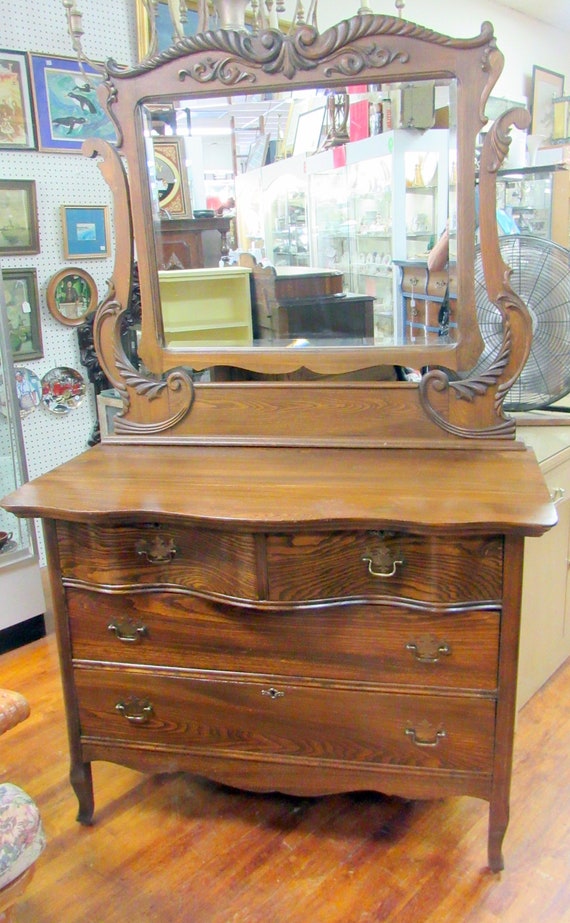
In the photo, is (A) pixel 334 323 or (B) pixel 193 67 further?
(A) pixel 334 323

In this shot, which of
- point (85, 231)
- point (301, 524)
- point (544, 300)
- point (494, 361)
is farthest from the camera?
point (85, 231)

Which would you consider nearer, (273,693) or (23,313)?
(273,693)

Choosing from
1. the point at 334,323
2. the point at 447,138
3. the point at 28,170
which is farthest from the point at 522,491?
the point at 28,170

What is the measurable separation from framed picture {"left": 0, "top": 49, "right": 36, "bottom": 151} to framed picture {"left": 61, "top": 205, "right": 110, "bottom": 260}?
9.9 inches

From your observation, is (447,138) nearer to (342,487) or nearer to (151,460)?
(342,487)

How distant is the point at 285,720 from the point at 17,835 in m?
0.58

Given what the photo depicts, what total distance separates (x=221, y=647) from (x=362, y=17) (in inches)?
52.2

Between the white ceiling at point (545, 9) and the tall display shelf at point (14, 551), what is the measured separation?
404 centimetres

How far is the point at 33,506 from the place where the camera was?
146 centimetres

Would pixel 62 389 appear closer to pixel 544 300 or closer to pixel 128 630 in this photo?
pixel 128 630

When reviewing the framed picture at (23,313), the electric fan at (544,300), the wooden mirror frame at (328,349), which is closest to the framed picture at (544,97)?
the electric fan at (544,300)

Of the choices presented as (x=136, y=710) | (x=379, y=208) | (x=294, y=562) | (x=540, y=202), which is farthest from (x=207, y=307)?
(x=540, y=202)

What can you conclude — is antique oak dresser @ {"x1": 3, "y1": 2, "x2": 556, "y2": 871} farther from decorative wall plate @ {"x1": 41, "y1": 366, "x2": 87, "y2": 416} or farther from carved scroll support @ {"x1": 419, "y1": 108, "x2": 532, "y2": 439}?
decorative wall plate @ {"x1": 41, "y1": 366, "x2": 87, "y2": 416}

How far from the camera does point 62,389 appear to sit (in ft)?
9.21
